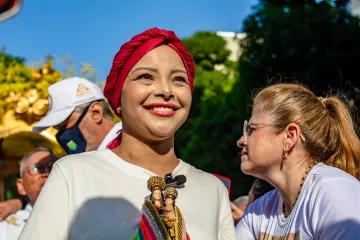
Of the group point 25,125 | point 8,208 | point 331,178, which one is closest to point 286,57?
point 25,125

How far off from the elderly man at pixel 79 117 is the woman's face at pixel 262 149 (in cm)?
100

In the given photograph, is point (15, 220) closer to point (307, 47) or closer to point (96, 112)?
point (96, 112)

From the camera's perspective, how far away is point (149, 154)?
7.00 ft

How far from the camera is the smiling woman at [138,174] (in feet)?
6.22

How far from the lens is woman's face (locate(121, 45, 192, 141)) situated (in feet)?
6.74

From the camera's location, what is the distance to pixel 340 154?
293 cm

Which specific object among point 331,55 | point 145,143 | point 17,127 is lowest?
point 17,127

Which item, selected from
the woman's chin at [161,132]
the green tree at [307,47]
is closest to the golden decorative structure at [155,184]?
the woman's chin at [161,132]

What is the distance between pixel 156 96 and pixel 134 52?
19 cm

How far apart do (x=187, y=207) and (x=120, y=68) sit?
541mm

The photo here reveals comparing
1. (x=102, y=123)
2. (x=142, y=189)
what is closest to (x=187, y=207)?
(x=142, y=189)

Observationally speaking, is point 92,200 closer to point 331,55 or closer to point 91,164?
point 91,164

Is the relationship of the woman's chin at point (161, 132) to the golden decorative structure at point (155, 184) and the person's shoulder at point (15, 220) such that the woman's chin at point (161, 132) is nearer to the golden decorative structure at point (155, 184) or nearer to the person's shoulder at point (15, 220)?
the golden decorative structure at point (155, 184)

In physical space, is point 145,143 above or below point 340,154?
above
